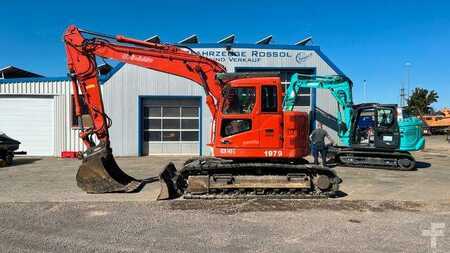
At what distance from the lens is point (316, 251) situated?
238 inches

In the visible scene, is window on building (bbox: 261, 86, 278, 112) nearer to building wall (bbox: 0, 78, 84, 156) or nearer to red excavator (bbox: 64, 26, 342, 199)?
red excavator (bbox: 64, 26, 342, 199)

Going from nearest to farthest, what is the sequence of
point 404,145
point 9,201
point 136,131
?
point 9,201
point 404,145
point 136,131

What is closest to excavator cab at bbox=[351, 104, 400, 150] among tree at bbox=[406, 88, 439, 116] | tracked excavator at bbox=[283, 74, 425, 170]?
tracked excavator at bbox=[283, 74, 425, 170]

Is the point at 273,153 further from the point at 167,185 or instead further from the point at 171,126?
the point at 171,126

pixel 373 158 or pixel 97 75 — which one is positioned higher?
pixel 97 75

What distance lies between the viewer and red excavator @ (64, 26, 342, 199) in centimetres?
990

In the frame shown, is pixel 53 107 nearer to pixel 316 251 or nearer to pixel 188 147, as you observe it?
pixel 188 147

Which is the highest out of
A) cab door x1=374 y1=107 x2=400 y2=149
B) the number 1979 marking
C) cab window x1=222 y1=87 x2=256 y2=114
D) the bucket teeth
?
cab window x1=222 y1=87 x2=256 y2=114

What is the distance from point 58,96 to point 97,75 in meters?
11.3

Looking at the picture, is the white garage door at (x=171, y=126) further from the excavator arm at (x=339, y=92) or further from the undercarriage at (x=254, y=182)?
the undercarriage at (x=254, y=182)

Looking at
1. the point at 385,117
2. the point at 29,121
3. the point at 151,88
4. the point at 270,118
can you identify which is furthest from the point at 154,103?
the point at 270,118

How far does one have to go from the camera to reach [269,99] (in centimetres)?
1016

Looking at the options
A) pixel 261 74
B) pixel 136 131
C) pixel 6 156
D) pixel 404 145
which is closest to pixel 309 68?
pixel 404 145

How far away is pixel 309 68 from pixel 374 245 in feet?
51.6
